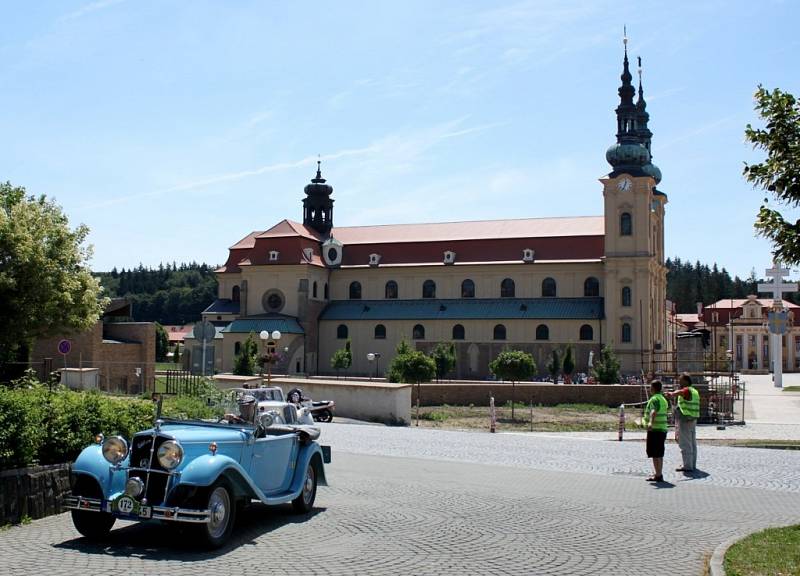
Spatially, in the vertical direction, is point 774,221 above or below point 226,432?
above

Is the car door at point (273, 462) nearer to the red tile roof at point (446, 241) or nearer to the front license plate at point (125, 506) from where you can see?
the front license plate at point (125, 506)

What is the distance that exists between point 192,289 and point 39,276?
130 meters

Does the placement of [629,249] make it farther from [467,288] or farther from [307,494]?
[307,494]

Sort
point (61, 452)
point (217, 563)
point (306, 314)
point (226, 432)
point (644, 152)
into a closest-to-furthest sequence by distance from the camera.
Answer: point (217, 563)
point (226, 432)
point (61, 452)
point (644, 152)
point (306, 314)

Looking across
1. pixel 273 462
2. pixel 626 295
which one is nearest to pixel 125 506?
pixel 273 462

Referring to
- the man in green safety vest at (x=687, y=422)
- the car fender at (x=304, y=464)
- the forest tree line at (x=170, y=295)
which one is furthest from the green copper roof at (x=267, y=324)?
the forest tree line at (x=170, y=295)

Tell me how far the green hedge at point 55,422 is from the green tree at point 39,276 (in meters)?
17.3

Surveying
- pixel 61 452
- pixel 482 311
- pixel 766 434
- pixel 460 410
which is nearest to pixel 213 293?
pixel 482 311

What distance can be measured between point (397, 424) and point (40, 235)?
13.8 meters

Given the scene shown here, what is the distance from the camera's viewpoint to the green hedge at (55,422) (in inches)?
372

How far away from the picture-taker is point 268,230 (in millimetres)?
76375

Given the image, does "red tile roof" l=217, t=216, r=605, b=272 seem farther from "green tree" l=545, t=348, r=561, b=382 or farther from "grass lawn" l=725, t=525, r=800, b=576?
"grass lawn" l=725, t=525, r=800, b=576

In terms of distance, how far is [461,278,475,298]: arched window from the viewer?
71.6 meters

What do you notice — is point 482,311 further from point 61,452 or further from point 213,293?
point 213,293
